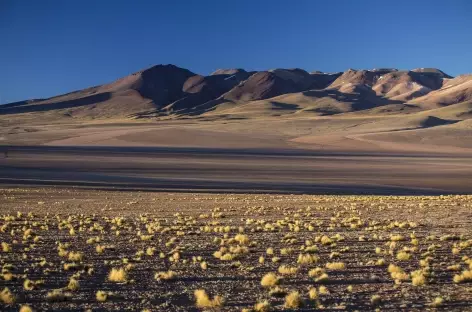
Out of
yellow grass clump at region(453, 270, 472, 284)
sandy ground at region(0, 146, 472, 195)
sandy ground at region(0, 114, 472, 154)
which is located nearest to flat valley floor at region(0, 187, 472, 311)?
yellow grass clump at region(453, 270, 472, 284)

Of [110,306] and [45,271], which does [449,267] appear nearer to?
[110,306]

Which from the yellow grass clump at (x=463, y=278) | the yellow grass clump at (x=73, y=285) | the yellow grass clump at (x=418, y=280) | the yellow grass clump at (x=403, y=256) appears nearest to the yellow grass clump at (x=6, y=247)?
the yellow grass clump at (x=73, y=285)

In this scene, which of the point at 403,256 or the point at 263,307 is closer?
the point at 263,307

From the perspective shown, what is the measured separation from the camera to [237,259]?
14438 millimetres

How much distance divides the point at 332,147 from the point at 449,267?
8318cm

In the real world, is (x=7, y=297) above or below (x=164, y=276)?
above

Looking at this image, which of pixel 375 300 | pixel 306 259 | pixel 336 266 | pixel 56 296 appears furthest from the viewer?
pixel 306 259

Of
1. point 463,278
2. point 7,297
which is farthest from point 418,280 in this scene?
point 7,297

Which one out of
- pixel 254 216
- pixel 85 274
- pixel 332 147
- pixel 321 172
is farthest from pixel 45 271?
pixel 332 147

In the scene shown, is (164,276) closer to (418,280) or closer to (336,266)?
(336,266)

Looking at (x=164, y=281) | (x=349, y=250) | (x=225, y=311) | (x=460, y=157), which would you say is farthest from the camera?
(x=460, y=157)

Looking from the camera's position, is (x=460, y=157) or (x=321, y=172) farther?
(x=460, y=157)

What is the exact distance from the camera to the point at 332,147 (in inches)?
3750

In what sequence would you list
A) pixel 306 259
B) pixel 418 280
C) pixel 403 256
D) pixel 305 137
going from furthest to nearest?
1. pixel 305 137
2. pixel 403 256
3. pixel 306 259
4. pixel 418 280
